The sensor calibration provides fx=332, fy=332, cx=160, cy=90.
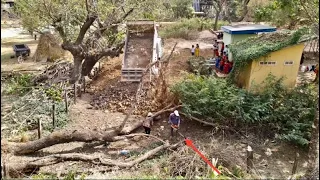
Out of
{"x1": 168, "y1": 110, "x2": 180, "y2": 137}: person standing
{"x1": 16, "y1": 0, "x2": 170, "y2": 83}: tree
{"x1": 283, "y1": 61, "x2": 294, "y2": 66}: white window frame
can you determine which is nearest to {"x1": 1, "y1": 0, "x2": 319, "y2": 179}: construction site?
{"x1": 168, "y1": 110, "x2": 180, "y2": 137}: person standing

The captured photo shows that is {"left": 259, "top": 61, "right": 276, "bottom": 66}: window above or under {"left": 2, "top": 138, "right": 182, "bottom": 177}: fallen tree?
above

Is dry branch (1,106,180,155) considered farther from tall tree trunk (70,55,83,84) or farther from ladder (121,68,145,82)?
tall tree trunk (70,55,83,84)

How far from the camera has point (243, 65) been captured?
523 inches

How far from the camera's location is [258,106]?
11.3 meters

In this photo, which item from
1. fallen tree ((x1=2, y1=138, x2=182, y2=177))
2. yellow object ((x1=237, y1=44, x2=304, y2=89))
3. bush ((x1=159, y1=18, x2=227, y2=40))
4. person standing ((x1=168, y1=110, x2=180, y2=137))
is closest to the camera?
fallen tree ((x1=2, y1=138, x2=182, y2=177))

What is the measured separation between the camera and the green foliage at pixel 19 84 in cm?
1489

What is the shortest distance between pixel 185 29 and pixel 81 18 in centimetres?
1160

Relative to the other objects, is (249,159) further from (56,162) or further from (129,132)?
(56,162)

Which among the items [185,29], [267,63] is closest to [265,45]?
[267,63]

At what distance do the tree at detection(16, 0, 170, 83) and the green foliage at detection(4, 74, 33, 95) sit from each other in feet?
7.53

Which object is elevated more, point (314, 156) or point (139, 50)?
point (139, 50)

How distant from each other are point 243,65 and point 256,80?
79 centimetres

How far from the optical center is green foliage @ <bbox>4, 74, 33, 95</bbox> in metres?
14.9

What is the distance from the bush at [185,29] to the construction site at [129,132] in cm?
781
